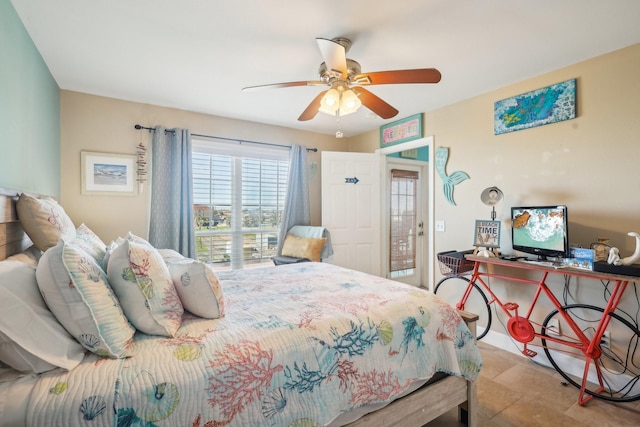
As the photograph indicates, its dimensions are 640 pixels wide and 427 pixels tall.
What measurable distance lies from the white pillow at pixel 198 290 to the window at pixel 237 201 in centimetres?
247

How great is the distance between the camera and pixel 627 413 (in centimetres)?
195

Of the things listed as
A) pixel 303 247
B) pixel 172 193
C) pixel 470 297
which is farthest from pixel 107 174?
pixel 470 297

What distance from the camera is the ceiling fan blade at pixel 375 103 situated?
2.24 meters

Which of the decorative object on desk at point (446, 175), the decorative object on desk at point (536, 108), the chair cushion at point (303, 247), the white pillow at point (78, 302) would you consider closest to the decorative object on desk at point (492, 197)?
the decorative object on desk at point (446, 175)

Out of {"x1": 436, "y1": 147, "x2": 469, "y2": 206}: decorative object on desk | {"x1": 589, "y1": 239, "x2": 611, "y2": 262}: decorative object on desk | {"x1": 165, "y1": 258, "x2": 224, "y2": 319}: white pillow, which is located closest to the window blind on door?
{"x1": 436, "y1": 147, "x2": 469, "y2": 206}: decorative object on desk

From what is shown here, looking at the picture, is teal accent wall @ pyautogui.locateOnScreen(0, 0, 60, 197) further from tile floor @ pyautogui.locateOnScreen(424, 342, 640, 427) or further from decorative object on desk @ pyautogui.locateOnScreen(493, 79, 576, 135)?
decorative object on desk @ pyautogui.locateOnScreen(493, 79, 576, 135)

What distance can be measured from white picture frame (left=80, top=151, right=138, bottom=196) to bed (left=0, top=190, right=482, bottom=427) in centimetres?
157

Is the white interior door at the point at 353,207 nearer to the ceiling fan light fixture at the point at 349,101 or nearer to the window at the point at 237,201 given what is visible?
the window at the point at 237,201

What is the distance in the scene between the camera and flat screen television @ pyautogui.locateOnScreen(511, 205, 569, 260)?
2.25 metres

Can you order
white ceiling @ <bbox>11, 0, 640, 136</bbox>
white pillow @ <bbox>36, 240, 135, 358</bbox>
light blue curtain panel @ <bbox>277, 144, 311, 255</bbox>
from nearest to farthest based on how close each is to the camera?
white pillow @ <bbox>36, 240, 135, 358</bbox> < white ceiling @ <bbox>11, 0, 640, 136</bbox> < light blue curtain panel @ <bbox>277, 144, 311, 255</bbox>

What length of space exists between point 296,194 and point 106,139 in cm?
228

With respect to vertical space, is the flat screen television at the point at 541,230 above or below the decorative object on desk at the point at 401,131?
below

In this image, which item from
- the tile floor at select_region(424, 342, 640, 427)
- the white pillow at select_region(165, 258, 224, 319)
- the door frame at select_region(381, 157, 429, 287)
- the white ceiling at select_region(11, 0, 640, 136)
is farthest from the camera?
the door frame at select_region(381, 157, 429, 287)

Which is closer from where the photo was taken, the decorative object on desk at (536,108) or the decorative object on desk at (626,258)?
the decorative object on desk at (626,258)
